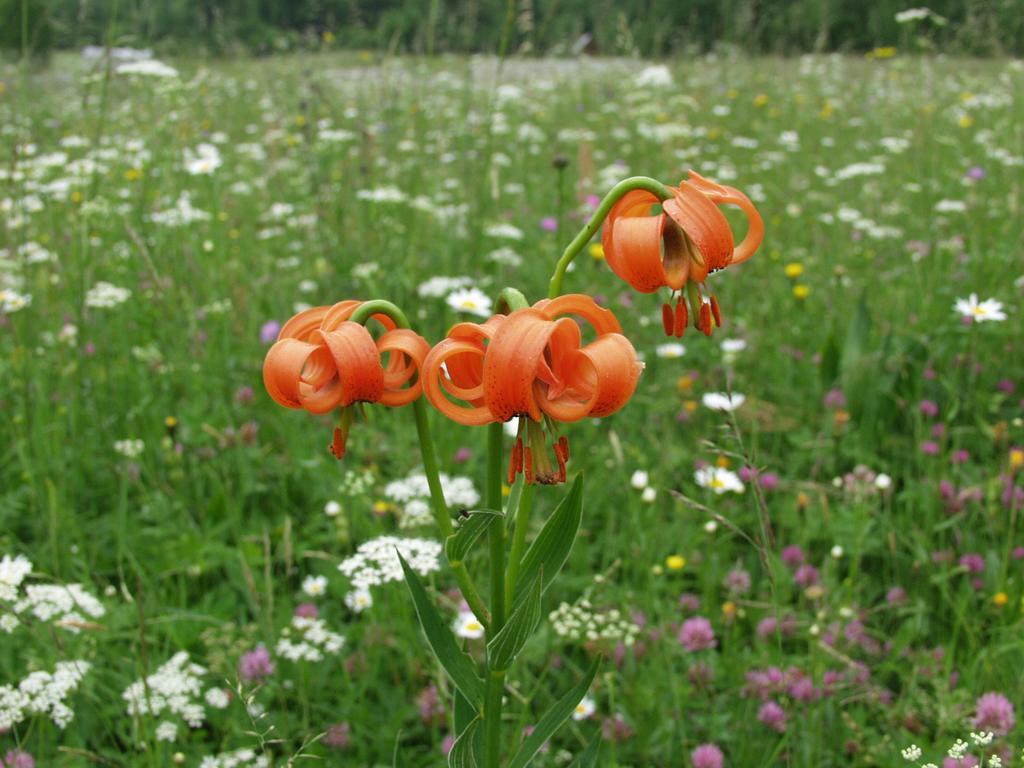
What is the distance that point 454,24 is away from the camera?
436 centimetres

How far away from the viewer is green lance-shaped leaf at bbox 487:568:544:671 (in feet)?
3.32

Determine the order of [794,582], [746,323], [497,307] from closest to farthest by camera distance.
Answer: [497,307], [794,582], [746,323]

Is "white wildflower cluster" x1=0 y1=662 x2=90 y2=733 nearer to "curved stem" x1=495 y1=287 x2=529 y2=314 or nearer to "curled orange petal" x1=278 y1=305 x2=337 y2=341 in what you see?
"curled orange petal" x1=278 y1=305 x2=337 y2=341

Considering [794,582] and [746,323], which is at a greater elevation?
[746,323]

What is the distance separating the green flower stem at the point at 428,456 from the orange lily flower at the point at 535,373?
0.08 metres

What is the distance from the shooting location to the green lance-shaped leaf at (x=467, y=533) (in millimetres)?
996

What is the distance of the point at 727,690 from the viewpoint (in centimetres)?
171

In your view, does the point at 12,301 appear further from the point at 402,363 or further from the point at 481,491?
the point at 402,363

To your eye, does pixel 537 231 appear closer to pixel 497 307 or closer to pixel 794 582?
pixel 794 582

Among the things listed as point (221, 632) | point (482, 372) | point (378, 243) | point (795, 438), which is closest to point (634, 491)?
point (795, 438)

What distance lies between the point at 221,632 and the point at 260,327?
155cm

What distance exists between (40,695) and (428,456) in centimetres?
78

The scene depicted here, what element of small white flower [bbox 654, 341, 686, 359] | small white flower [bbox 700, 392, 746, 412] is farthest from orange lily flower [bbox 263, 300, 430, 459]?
small white flower [bbox 654, 341, 686, 359]

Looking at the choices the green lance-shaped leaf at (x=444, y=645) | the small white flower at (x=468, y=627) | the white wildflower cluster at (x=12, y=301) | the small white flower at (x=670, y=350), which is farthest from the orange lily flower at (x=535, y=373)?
the white wildflower cluster at (x=12, y=301)
